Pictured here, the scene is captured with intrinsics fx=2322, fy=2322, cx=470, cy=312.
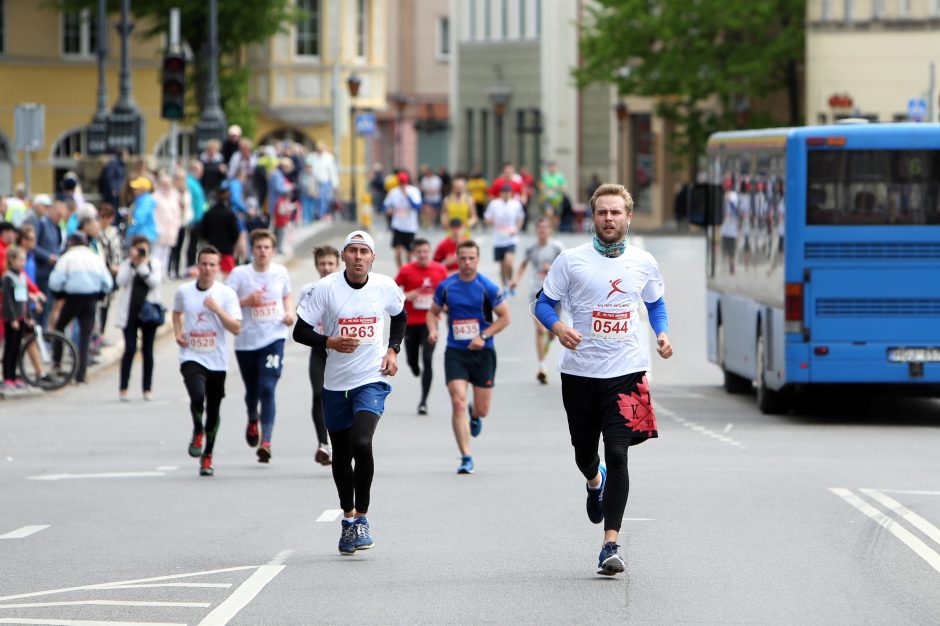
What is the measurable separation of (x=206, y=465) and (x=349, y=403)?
484 centimetres

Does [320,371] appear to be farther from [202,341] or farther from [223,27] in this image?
[223,27]

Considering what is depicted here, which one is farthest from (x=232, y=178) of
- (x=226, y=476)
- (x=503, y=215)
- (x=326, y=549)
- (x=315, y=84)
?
(x=315, y=84)

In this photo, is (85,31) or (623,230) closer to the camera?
(623,230)

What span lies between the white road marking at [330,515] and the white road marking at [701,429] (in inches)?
223

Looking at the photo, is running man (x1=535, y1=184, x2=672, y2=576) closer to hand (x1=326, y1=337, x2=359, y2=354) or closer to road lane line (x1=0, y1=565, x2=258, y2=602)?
hand (x1=326, y1=337, x2=359, y2=354)

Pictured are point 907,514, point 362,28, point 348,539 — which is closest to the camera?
point 348,539

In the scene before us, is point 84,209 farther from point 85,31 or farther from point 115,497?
point 85,31

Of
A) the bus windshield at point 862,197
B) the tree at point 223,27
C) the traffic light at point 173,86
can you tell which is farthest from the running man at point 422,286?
the tree at point 223,27

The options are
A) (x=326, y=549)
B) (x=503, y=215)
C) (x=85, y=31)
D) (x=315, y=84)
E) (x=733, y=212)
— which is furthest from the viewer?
(x=315, y=84)

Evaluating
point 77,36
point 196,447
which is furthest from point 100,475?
point 77,36

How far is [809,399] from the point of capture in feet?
82.1

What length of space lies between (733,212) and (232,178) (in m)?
16.2

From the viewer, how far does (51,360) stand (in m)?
26.4

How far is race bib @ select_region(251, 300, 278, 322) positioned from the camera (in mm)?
18062
